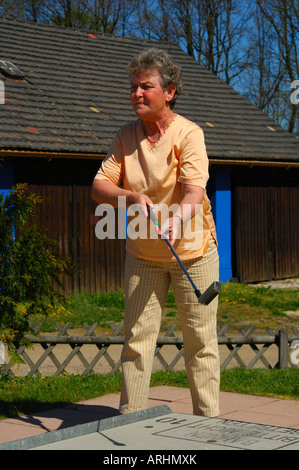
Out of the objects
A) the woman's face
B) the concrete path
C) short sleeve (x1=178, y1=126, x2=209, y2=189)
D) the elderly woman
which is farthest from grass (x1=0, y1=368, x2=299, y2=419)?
the woman's face

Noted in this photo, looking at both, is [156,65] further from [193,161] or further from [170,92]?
[193,161]

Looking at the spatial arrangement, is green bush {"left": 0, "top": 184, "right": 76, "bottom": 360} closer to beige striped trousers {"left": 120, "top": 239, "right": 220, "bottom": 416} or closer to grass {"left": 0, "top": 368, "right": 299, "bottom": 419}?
grass {"left": 0, "top": 368, "right": 299, "bottom": 419}

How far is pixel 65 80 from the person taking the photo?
52.1ft

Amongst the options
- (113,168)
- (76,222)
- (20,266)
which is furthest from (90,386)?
(76,222)

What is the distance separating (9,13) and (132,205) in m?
26.9

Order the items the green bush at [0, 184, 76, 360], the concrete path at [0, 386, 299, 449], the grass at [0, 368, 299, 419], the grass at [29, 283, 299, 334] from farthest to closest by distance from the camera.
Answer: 1. the grass at [29, 283, 299, 334]
2. the green bush at [0, 184, 76, 360]
3. the grass at [0, 368, 299, 419]
4. the concrete path at [0, 386, 299, 449]

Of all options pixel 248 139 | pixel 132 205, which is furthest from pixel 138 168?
pixel 248 139

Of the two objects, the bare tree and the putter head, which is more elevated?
the bare tree

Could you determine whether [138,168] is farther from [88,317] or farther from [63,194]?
[63,194]

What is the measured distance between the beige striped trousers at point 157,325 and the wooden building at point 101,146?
7633mm

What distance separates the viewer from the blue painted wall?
16.0 metres

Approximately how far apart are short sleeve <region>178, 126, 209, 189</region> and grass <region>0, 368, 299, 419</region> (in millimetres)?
2258

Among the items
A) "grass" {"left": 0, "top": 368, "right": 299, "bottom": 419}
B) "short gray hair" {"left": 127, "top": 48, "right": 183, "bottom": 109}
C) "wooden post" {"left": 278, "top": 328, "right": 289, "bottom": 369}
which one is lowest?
"grass" {"left": 0, "top": 368, "right": 299, "bottom": 419}

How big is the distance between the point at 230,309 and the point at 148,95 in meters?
8.35
